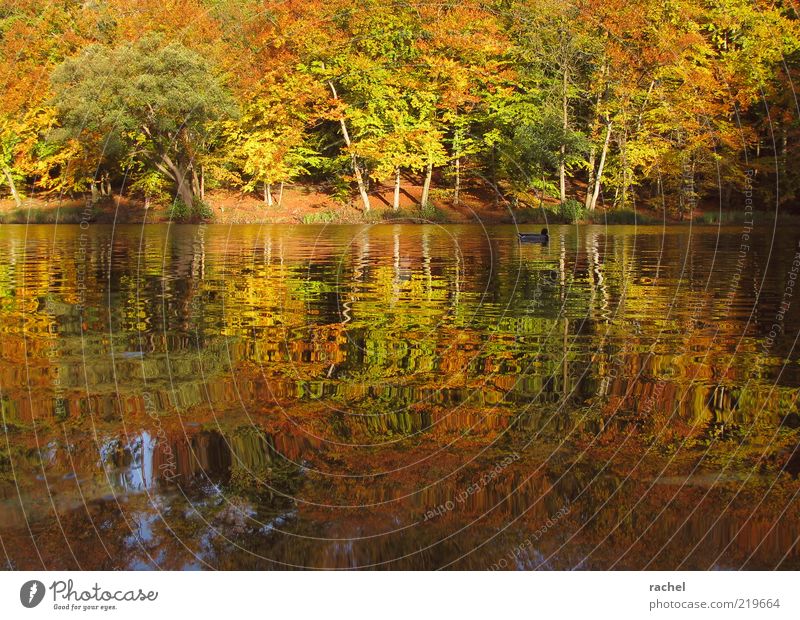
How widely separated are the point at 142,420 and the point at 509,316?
839 cm

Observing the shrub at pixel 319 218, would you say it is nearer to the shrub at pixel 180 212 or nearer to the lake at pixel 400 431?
the shrub at pixel 180 212

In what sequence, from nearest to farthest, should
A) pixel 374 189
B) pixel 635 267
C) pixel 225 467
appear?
pixel 225 467
pixel 635 267
pixel 374 189

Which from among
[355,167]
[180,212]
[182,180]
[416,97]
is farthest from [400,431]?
[180,212]

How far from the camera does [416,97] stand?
191 ft

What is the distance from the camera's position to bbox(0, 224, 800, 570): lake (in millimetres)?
5969

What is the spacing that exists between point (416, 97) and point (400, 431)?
52317mm

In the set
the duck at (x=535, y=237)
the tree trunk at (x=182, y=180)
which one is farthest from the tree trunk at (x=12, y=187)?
the duck at (x=535, y=237)

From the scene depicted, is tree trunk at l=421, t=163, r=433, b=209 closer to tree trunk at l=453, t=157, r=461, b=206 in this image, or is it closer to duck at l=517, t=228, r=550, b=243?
Result: tree trunk at l=453, t=157, r=461, b=206

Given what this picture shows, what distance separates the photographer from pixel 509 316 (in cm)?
1552

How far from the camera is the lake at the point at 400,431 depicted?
5.97 metres

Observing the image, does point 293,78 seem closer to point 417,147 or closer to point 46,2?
point 417,147

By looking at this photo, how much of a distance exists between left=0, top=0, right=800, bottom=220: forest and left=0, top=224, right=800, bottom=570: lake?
38804 mm

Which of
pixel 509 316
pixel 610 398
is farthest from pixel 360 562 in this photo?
pixel 509 316

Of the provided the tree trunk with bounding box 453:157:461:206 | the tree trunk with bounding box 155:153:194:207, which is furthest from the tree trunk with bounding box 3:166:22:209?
the tree trunk with bounding box 453:157:461:206
